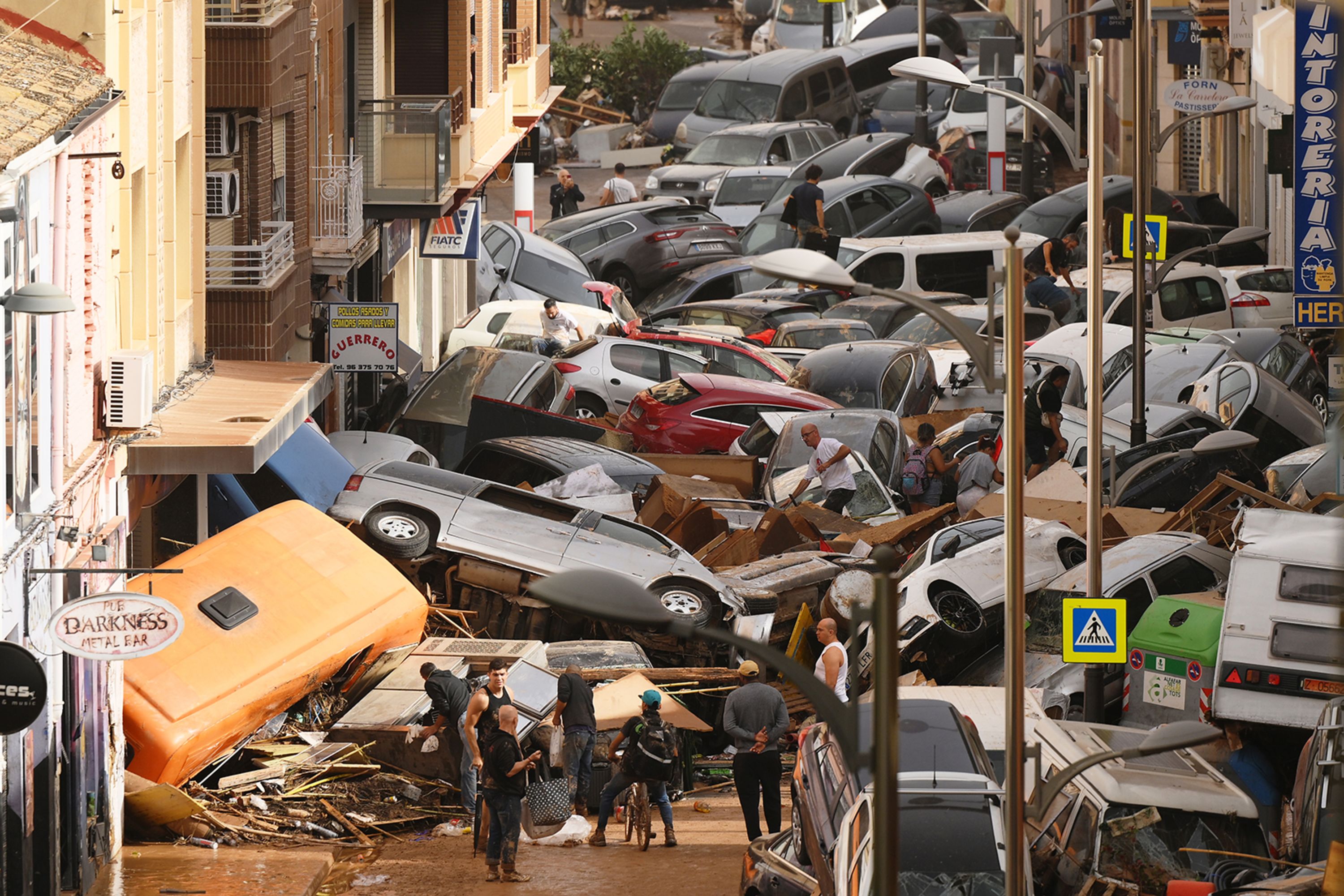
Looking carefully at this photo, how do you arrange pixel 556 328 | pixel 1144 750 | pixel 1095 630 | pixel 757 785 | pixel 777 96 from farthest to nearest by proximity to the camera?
pixel 777 96 → pixel 556 328 → pixel 757 785 → pixel 1095 630 → pixel 1144 750

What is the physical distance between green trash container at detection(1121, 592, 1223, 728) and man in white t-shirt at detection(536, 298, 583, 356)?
15510 millimetres

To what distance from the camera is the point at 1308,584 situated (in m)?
13.9

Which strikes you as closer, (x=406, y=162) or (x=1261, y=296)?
(x=406, y=162)

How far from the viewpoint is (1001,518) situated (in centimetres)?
1878

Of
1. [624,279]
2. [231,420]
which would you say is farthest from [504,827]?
[624,279]

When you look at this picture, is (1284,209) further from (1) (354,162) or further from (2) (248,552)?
(2) (248,552)

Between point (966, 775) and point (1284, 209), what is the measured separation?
89.0 feet

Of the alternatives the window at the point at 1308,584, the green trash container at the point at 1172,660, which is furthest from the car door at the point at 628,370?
the window at the point at 1308,584

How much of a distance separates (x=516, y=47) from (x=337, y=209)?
16.9m

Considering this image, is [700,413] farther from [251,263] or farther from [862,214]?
[862,214]

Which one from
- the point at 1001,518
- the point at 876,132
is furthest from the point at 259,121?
the point at 876,132

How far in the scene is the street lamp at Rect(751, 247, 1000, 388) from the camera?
29.9 ft

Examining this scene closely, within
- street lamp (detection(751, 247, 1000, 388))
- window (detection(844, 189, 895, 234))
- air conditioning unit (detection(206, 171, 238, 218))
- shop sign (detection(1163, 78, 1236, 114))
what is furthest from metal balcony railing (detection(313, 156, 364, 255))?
street lamp (detection(751, 247, 1000, 388))

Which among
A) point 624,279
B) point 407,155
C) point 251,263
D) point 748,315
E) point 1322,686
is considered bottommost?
point 1322,686
